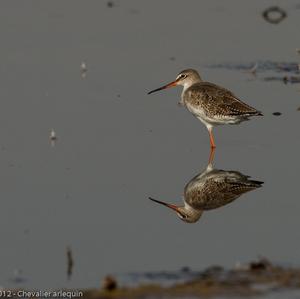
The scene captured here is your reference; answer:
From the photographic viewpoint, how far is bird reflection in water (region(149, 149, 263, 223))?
549 inches

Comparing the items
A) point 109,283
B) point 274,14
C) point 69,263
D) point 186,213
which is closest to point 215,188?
point 186,213

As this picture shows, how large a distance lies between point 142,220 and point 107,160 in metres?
2.59

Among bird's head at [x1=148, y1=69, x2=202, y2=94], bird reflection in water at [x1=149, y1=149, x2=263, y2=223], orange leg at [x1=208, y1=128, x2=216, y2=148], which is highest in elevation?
bird's head at [x1=148, y1=69, x2=202, y2=94]

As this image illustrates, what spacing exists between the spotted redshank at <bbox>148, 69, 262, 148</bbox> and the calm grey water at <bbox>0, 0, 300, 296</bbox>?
0.34m

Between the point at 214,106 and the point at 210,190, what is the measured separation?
3159mm

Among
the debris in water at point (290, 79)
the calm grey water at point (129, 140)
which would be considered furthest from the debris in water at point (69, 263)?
the debris in water at point (290, 79)

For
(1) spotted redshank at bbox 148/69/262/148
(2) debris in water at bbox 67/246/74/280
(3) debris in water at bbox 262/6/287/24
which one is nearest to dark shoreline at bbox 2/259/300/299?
(2) debris in water at bbox 67/246/74/280

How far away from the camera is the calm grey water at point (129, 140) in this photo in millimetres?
12422

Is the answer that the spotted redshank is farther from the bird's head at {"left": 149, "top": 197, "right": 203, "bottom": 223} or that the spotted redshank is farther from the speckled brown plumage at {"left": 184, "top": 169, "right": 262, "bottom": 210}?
the bird's head at {"left": 149, "top": 197, "right": 203, "bottom": 223}

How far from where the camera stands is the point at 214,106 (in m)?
17.7

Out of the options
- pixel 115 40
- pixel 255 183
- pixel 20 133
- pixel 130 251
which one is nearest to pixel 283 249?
pixel 130 251

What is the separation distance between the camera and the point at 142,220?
44.4ft

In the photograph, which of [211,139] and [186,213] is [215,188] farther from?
[211,139]

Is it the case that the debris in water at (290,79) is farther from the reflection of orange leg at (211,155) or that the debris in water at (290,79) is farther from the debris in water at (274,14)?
the debris in water at (274,14)
